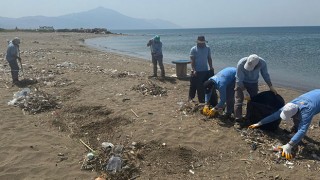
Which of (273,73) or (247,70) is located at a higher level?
(247,70)

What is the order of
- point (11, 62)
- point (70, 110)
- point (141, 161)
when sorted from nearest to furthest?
point (141, 161), point (70, 110), point (11, 62)

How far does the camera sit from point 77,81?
11797 millimetres

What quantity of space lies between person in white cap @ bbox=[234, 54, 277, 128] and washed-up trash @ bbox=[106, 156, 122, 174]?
2.57 metres

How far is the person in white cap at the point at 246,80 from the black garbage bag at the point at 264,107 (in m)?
0.13

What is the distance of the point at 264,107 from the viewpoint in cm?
662

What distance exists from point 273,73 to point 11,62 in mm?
12747

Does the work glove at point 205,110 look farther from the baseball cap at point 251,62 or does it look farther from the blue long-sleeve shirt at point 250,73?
the baseball cap at point 251,62

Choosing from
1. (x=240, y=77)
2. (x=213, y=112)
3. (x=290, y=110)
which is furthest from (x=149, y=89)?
(x=290, y=110)

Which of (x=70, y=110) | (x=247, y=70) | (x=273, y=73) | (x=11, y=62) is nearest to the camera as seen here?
(x=247, y=70)

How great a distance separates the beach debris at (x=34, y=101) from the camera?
853 centimetres

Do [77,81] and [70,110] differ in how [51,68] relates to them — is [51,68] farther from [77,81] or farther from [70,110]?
[70,110]

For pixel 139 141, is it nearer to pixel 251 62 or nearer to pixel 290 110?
pixel 251 62

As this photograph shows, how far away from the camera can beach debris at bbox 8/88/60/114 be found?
853 cm

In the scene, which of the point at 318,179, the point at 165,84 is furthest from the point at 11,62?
the point at 318,179
